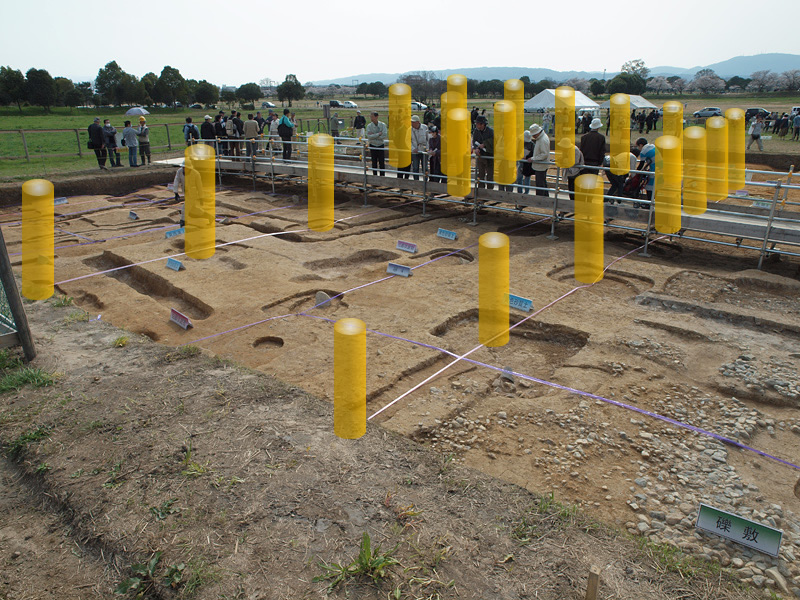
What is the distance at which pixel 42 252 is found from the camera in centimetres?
1019

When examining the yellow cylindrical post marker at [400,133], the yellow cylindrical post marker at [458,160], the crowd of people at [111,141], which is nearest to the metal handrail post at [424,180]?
the yellow cylindrical post marker at [400,133]

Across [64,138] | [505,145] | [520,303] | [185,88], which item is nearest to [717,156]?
[505,145]

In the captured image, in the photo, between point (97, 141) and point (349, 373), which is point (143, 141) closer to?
point (97, 141)

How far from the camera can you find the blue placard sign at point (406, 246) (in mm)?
9922

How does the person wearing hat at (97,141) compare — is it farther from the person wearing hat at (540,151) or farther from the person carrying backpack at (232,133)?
the person wearing hat at (540,151)

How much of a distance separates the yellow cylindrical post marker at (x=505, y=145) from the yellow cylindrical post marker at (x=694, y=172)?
10.1 ft

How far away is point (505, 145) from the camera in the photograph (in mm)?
10672

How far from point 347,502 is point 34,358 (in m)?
3.97

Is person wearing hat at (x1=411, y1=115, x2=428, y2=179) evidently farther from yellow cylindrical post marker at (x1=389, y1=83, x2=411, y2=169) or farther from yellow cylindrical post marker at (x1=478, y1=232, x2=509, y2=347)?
yellow cylindrical post marker at (x1=478, y1=232, x2=509, y2=347)

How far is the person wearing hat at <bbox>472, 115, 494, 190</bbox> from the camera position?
11.3 meters

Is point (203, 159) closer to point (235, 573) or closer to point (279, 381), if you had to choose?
point (279, 381)

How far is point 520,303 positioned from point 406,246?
10.7 feet

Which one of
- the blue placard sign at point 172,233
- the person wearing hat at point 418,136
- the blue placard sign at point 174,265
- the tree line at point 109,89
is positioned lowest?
the blue placard sign at point 174,265

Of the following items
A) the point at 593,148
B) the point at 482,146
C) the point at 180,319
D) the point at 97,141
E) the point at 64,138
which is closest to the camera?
the point at 180,319
